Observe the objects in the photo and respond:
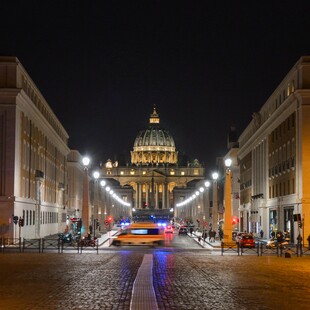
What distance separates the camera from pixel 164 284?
27469mm

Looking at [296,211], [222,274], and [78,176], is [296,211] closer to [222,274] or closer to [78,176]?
[222,274]

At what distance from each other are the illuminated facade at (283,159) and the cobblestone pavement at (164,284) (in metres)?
20.7

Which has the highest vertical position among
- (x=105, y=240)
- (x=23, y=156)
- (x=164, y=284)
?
(x=23, y=156)

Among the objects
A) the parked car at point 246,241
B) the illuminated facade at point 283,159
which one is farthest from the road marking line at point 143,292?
the parked car at point 246,241

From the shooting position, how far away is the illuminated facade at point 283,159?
63812 millimetres

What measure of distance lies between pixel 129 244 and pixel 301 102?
17.3 m

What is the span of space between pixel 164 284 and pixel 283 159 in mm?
47511

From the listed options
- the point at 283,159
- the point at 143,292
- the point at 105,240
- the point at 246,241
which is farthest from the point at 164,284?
the point at 105,240

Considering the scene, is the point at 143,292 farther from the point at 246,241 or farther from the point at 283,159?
the point at 283,159

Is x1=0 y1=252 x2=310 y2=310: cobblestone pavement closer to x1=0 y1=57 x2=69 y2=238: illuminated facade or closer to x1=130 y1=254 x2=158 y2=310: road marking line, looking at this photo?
x1=130 y1=254 x2=158 y2=310: road marking line

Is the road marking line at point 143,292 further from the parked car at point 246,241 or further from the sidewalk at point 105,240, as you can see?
the sidewalk at point 105,240

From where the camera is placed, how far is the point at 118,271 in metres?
34.0

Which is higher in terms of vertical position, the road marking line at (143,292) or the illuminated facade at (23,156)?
the illuminated facade at (23,156)

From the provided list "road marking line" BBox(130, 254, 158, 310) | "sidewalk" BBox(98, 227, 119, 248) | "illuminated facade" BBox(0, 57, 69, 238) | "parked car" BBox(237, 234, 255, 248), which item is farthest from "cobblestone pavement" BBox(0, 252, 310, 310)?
"illuminated facade" BBox(0, 57, 69, 238)
